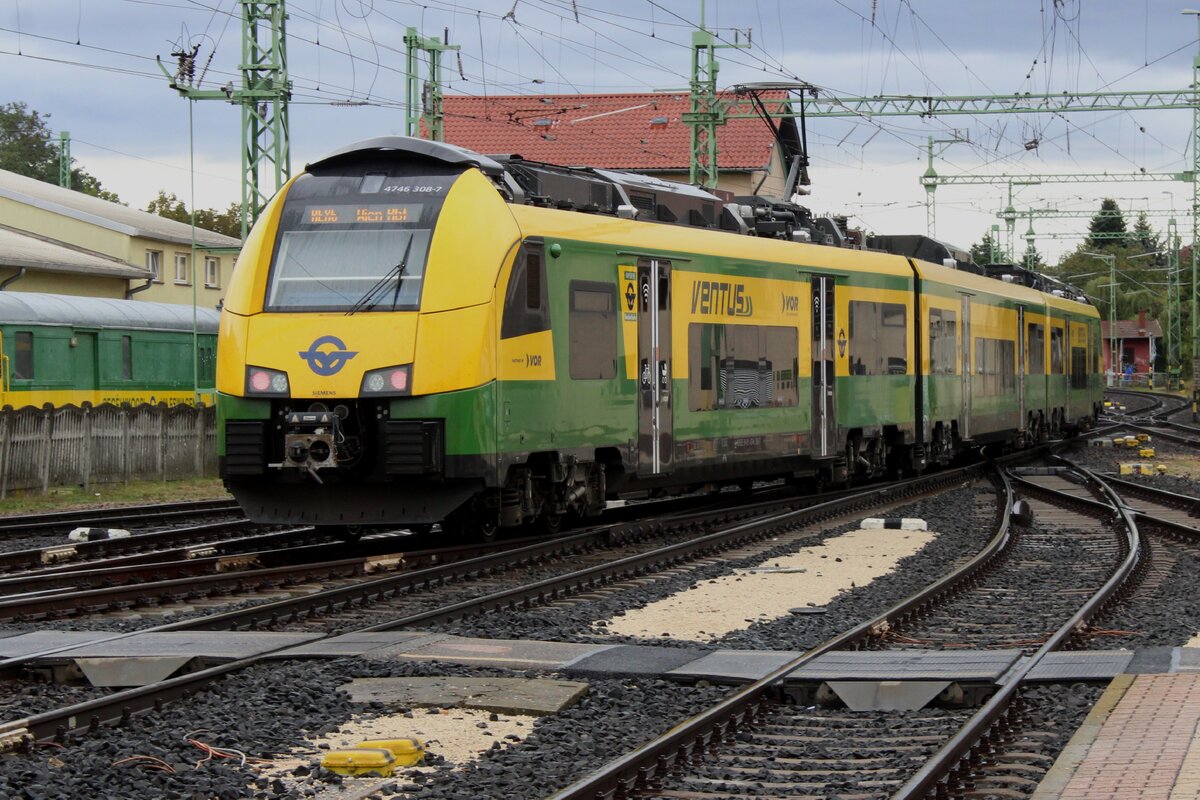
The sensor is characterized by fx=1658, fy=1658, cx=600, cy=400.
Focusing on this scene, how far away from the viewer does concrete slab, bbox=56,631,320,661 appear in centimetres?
908

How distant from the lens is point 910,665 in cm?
899

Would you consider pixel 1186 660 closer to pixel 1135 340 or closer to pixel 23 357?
pixel 23 357

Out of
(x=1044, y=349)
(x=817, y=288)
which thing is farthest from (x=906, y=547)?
(x=1044, y=349)

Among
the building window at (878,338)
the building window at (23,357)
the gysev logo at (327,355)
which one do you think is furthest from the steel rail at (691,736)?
the building window at (23,357)

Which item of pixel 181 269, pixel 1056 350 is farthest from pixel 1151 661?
pixel 181 269

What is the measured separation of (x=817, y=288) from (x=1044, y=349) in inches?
628

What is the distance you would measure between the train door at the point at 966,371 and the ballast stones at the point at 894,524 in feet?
32.3

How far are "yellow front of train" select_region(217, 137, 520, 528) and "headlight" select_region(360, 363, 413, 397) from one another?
0.5 inches

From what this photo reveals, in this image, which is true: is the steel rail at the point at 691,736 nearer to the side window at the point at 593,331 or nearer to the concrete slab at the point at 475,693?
the concrete slab at the point at 475,693

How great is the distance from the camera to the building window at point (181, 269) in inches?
2051

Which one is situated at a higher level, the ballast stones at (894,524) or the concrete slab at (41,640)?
the concrete slab at (41,640)

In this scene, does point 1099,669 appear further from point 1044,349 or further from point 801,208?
point 1044,349

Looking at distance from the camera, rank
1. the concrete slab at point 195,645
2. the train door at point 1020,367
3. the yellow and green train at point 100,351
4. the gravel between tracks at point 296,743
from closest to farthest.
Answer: the gravel between tracks at point 296,743 < the concrete slab at point 195,645 < the yellow and green train at point 100,351 < the train door at point 1020,367

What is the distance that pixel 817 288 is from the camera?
21.3 meters
